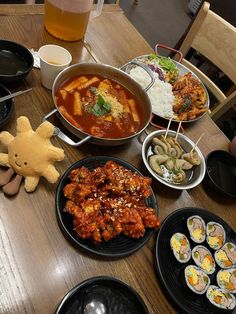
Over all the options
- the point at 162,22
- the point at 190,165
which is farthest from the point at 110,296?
the point at 162,22

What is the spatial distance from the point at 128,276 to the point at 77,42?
1.50m

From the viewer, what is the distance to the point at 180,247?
1.21 metres

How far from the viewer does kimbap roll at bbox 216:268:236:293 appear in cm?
119

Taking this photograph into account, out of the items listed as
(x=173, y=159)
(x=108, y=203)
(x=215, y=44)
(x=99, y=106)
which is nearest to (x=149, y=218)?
(x=108, y=203)

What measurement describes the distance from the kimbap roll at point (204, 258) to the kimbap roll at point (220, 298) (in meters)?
0.07

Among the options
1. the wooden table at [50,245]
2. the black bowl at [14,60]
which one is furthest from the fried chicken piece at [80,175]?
the black bowl at [14,60]

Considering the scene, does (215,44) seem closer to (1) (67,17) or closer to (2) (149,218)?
(1) (67,17)

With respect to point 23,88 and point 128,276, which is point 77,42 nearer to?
point 23,88

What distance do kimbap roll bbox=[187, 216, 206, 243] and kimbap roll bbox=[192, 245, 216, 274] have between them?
0.11 feet

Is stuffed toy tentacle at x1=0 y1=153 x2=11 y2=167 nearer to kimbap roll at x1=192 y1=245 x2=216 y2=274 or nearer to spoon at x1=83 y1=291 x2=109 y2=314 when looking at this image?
spoon at x1=83 y1=291 x2=109 y2=314

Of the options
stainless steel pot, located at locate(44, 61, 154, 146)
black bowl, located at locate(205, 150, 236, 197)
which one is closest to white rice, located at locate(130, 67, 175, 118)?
stainless steel pot, located at locate(44, 61, 154, 146)

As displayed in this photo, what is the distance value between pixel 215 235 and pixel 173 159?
41 centimetres

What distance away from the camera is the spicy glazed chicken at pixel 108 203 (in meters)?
1.10

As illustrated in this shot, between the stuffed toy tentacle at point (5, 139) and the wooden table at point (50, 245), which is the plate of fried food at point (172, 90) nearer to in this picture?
the wooden table at point (50, 245)
